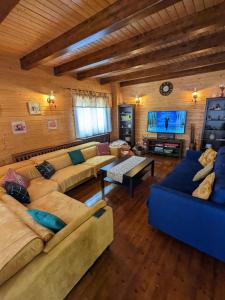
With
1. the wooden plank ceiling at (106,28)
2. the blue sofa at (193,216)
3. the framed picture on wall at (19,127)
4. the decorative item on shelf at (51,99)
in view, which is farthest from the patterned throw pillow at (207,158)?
the framed picture on wall at (19,127)

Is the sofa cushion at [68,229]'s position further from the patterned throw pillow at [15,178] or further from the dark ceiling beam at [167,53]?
the dark ceiling beam at [167,53]

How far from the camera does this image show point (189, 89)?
15.5ft

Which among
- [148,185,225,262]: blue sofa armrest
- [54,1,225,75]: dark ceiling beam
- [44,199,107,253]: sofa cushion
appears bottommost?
[148,185,225,262]: blue sofa armrest

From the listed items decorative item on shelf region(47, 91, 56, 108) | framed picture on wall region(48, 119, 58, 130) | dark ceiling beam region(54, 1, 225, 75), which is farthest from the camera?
framed picture on wall region(48, 119, 58, 130)

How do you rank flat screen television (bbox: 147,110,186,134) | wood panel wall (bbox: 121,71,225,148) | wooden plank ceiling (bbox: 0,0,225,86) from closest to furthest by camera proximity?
wooden plank ceiling (bbox: 0,0,225,86) < wood panel wall (bbox: 121,71,225,148) < flat screen television (bbox: 147,110,186,134)

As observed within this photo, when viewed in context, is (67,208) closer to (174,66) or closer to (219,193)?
(219,193)

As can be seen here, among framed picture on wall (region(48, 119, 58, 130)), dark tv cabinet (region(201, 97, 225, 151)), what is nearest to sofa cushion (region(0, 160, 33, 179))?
framed picture on wall (region(48, 119, 58, 130))

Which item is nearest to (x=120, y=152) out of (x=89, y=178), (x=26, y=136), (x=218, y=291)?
(x=89, y=178)

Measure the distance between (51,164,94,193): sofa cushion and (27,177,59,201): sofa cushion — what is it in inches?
4.8

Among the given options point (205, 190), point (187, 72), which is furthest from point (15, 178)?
point (187, 72)

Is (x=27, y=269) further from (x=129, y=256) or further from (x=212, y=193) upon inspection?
(x=212, y=193)

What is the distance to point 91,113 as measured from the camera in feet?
16.0

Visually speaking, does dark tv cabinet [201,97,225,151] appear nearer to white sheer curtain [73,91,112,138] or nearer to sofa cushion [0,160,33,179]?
white sheer curtain [73,91,112,138]

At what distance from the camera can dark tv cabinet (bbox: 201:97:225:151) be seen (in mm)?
4266
